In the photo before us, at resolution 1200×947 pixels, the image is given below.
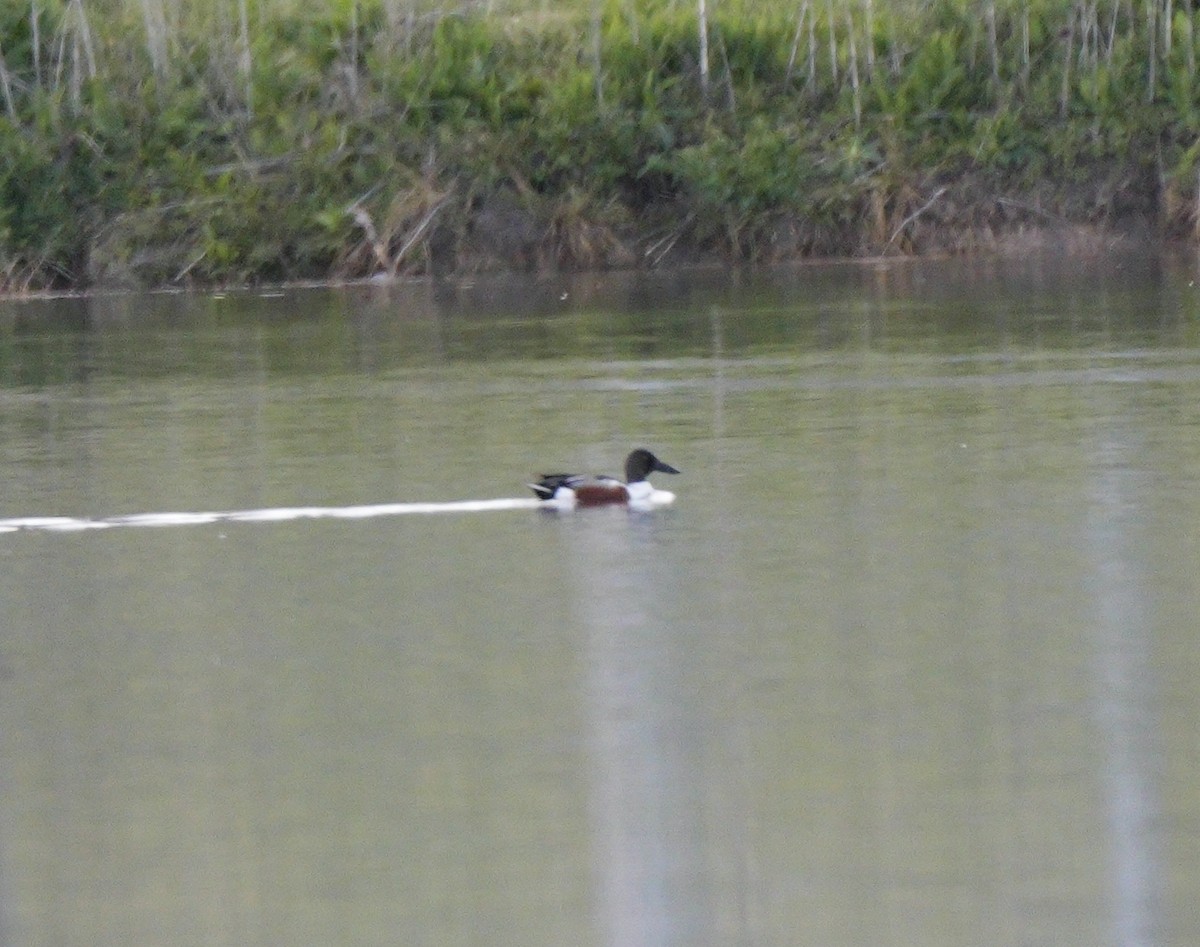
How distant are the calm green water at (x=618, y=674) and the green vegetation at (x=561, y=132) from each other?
15285 millimetres

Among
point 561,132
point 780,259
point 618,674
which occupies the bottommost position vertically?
point 780,259

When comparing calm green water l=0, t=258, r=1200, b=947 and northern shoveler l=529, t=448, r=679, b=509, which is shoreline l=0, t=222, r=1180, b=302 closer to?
calm green water l=0, t=258, r=1200, b=947

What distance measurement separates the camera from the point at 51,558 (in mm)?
11141

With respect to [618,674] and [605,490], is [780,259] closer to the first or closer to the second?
[605,490]

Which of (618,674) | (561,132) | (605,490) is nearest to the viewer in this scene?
(618,674)

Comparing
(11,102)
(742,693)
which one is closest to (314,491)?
(742,693)

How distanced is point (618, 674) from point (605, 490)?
3650mm

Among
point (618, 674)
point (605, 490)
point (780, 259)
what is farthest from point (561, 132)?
point (618, 674)

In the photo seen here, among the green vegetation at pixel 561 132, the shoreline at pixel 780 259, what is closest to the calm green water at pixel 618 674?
the shoreline at pixel 780 259

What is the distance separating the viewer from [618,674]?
845 centimetres

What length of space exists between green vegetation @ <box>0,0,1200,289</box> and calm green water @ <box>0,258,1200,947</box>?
15.3m

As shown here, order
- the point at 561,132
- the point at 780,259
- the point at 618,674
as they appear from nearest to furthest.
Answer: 1. the point at 618,674
2. the point at 561,132
3. the point at 780,259

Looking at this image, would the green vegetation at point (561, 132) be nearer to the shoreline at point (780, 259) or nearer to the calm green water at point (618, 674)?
the shoreline at point (780, 259)

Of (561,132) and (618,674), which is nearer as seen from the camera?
(618,674)
